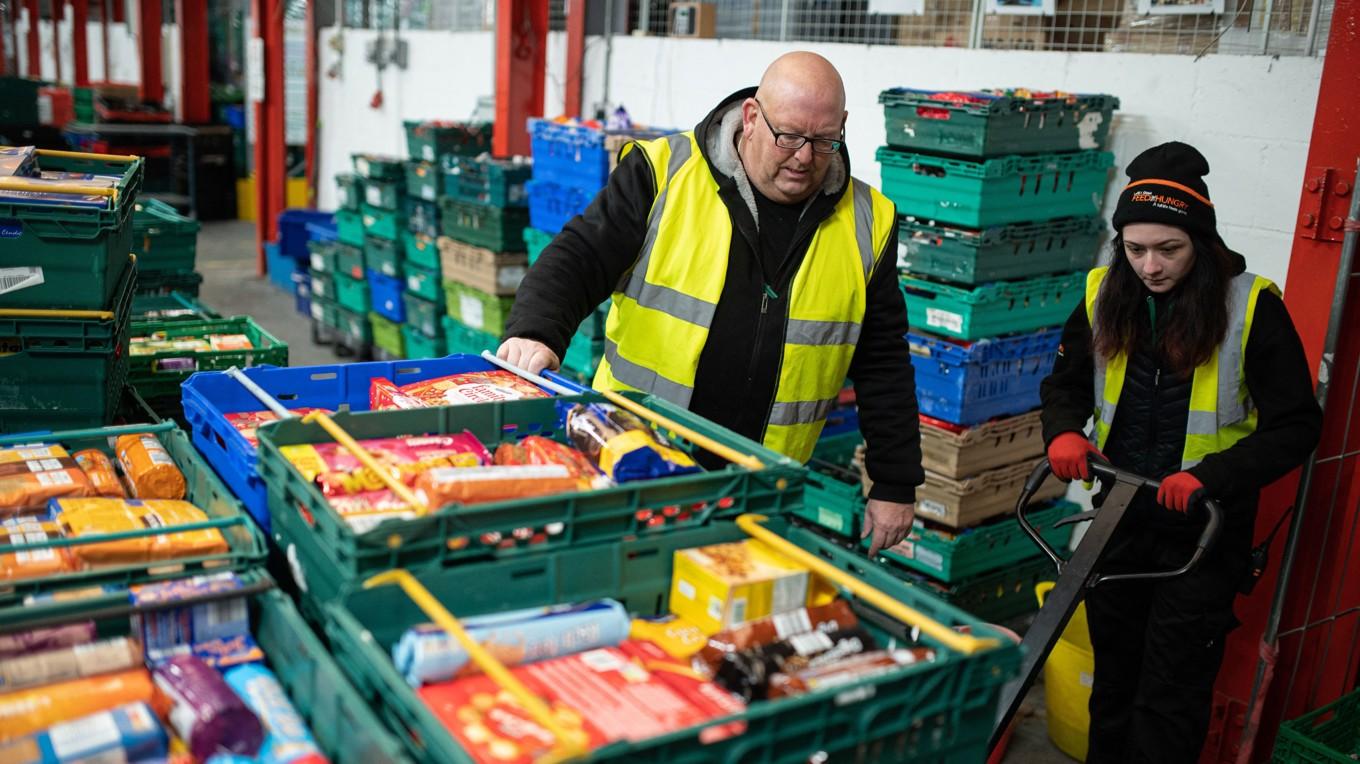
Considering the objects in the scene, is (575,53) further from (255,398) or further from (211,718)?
(211,718)

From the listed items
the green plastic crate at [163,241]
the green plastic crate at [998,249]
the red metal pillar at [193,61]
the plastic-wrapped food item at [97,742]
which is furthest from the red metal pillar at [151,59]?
the plastic-wrapped food item at [97,742]

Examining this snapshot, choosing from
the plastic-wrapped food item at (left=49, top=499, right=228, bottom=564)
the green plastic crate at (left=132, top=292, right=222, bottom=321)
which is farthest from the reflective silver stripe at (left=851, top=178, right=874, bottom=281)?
the green plastic crate at (left=132, top=292, right=222, bottom=321)

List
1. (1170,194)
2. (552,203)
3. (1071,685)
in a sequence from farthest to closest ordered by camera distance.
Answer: (552,203)
(1071,685)
(1170,194)

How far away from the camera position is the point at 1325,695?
4172mm

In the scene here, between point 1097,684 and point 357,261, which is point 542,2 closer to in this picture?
point 357,261

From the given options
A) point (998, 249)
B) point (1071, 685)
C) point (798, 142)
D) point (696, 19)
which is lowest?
point (1071, 685)

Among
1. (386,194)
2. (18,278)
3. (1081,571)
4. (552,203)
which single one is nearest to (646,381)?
(1081,571)

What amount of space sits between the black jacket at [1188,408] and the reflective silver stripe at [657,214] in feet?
4.80

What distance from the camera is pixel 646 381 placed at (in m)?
3.20

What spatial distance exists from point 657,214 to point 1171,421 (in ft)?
5.66

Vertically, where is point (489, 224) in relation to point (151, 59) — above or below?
below

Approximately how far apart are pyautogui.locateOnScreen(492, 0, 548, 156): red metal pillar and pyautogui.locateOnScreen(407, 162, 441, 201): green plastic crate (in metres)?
0.62

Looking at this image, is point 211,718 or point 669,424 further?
point 669,424

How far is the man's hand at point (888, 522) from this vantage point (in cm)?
316
